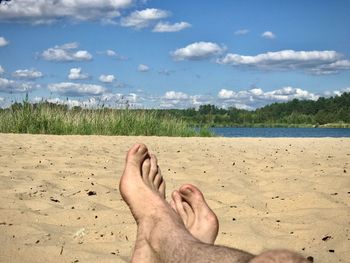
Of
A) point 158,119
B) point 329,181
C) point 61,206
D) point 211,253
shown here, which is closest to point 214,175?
point 329,181

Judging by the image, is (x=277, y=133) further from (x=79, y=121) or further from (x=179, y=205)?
(x=179, y=205)

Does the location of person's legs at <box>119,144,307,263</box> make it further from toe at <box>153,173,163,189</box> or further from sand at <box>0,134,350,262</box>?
sand at <box>0,134,350,262</box>

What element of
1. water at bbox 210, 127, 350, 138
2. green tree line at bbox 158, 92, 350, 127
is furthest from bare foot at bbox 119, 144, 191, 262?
green tree line at bbox 158, 92, 350, 127

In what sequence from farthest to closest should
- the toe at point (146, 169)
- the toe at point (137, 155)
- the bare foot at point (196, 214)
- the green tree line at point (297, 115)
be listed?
the green tree line at point (297, 115) → the toe at point (137, 155) → the toe at point (146, 169) → the bare foot at point (196, 214)

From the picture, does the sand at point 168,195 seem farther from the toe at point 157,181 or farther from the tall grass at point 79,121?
the tall grass at point 79,121

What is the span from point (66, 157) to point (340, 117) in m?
58.5

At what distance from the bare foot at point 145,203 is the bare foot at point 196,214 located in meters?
0.17

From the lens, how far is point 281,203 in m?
3.40

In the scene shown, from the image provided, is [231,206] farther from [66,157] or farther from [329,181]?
[66,157]

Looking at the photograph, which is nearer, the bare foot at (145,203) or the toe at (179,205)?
the bare foot at (145,203)

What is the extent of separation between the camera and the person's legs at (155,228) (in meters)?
1.21

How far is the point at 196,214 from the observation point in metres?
2.23

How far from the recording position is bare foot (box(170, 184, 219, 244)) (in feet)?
6.78

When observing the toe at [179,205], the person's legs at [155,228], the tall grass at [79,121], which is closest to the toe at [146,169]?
the person's legs at [155,228]
